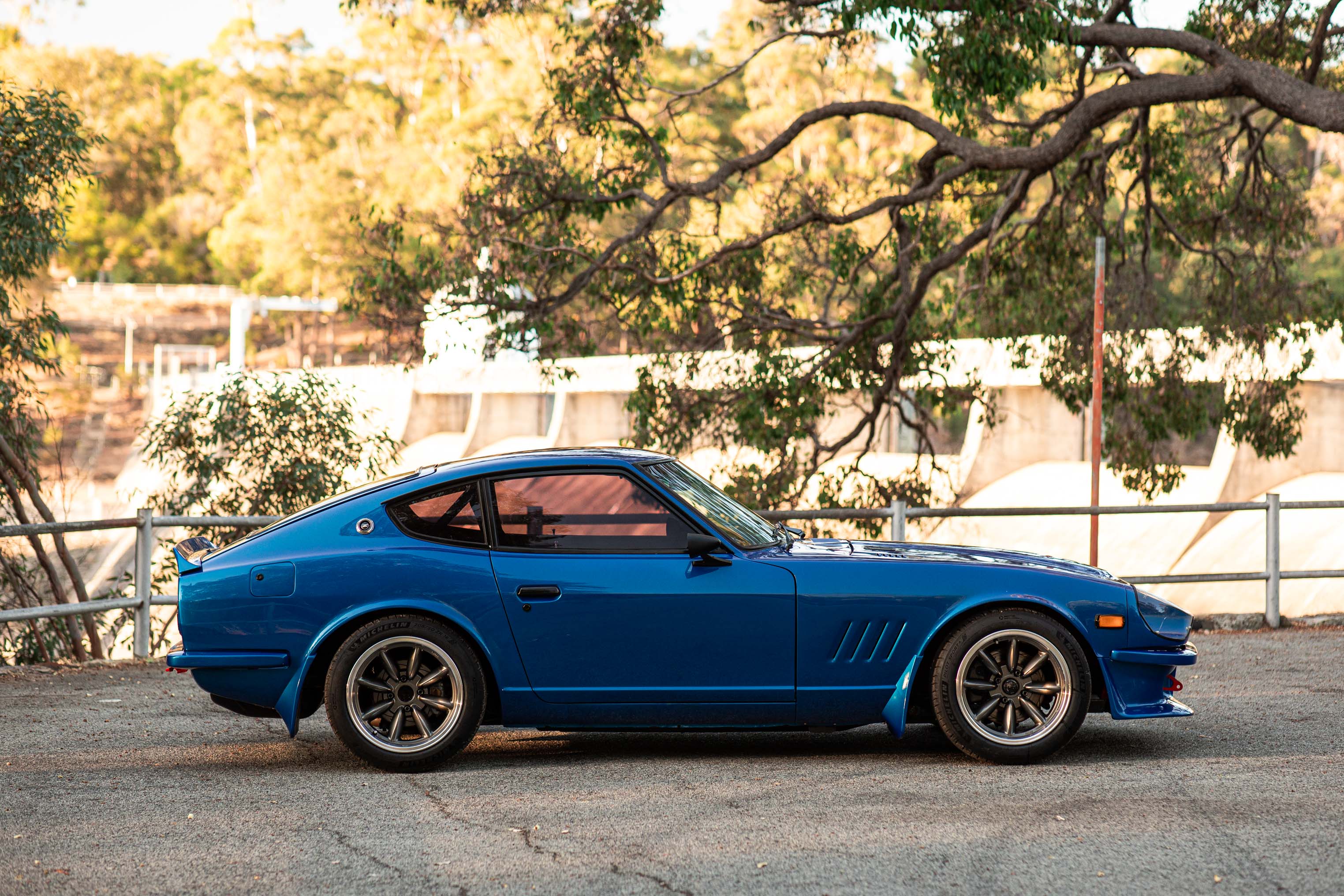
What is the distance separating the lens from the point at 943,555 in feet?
20.0

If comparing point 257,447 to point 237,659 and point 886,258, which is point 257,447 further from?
point 237,659

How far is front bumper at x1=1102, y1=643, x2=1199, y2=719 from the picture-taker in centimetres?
575

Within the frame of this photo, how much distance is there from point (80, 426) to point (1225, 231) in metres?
61.7

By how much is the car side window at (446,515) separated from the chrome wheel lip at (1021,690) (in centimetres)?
212

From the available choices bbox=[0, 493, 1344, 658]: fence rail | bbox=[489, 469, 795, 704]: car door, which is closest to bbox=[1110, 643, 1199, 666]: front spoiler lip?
bbox=[489, 469, 795, 704]: car door

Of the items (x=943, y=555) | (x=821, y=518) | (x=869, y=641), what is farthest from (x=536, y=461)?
(x=821, y=518)

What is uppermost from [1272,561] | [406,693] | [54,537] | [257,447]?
[257,447]

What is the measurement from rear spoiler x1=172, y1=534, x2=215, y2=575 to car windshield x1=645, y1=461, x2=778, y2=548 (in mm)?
2022

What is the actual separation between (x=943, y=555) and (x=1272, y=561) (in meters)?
5.69

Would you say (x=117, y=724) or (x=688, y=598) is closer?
(x=688, y=598)

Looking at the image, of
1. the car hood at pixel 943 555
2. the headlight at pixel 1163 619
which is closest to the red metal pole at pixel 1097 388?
the car hood at pixel 943 555

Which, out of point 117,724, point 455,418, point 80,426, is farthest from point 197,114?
point 117,724

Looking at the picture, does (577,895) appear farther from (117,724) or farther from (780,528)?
(117,724)

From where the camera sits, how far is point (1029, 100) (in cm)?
3984
